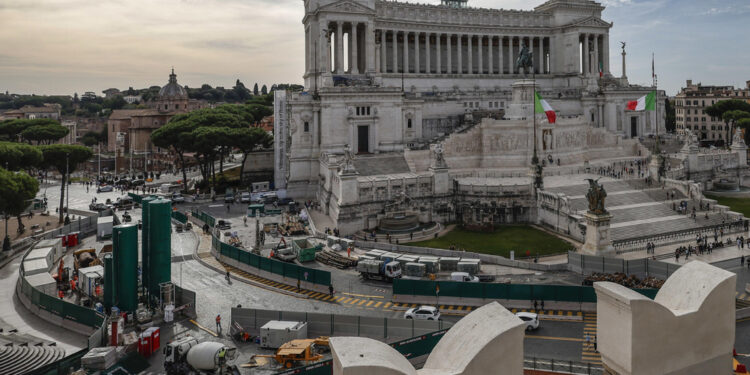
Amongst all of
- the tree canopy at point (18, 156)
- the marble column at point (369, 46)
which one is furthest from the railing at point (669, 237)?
the tree canopy at point (18, 156)

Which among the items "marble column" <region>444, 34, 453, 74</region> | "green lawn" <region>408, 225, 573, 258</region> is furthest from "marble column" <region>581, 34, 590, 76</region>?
"green lawn" <region>408, 225, 573, 258</region>

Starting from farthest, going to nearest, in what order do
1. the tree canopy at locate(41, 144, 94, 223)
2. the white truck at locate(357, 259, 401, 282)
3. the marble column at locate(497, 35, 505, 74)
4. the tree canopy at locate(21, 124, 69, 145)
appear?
the marble column at locate(497, 35, 505, 74) < the tree canopy at locate(21, 124, 69, 145) < the tree canopy at locate(41, 144, 94, 223) < the white truck at locate(357, 259, 401, 282)

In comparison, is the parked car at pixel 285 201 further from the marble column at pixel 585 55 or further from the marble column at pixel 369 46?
the marble column at pixel 585 55

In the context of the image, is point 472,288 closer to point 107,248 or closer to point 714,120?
point 107,248

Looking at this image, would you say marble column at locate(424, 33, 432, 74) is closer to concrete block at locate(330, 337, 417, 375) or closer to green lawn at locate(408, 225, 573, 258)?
green lawn at locate(408, 225, 573, 258)

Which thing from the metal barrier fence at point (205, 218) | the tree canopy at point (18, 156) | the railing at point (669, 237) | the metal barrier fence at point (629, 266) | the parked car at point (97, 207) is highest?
the tree canopy at point (18, 156)

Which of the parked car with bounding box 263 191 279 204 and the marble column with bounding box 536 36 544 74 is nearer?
the parked car with bounding box 263 191 279 204

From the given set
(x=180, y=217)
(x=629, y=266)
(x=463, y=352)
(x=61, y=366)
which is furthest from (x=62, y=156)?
(x=463, y=352)

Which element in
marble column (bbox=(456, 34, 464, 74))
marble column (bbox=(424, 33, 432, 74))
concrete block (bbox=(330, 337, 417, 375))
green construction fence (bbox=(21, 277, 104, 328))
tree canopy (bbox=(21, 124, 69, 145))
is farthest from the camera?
tree canopy (bbox=(21, 124, 69, 145))
